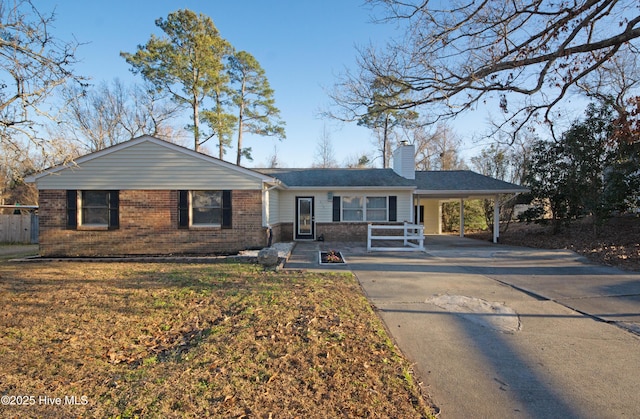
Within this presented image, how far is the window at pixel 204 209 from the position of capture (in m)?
11.8

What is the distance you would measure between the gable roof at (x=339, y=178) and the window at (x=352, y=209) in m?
0.72

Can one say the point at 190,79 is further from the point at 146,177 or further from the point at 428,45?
the point at 428,45

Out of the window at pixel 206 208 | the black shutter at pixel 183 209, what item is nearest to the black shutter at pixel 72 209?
the black shutter at pixel 183 209

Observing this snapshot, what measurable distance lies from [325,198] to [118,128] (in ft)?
69.0

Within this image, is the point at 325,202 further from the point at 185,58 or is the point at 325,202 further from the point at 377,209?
the point at 185,58

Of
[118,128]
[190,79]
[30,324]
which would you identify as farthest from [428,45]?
[118,128]

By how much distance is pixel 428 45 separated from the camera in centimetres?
829

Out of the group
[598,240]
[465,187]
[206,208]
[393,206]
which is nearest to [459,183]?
[465,187]

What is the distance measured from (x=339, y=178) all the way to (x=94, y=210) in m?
9.96

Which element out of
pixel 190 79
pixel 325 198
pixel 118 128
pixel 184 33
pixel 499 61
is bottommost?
pixel 325 198

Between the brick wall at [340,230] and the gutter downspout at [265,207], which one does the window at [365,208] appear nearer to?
the brick wall at [340,230]

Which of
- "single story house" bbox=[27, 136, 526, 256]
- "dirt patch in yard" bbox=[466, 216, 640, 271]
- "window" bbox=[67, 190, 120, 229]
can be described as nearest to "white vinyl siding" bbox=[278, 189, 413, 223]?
"single story house" bbox=[27, 136, 526, 256]

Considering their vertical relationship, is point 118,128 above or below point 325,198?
above

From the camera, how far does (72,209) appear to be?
11602mm
